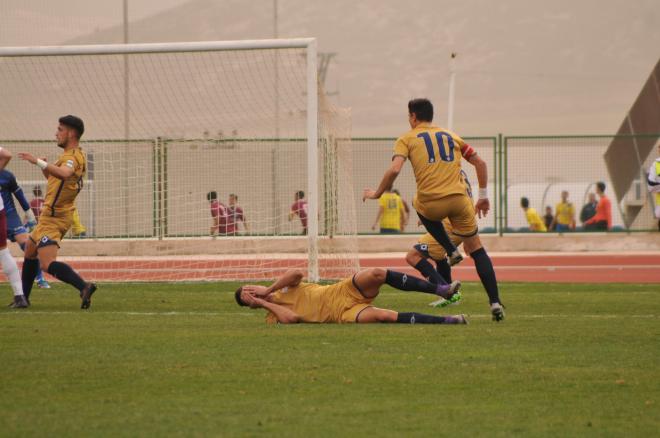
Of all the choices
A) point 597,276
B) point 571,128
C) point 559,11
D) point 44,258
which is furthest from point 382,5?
point 44,258

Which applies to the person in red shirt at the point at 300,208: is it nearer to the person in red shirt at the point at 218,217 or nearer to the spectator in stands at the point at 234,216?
the spectator in stands at the point at 234,216

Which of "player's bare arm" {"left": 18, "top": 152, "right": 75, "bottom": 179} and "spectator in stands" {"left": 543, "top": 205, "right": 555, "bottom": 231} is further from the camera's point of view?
"spectator in stands" {"left": 543, "top": 205, "right": 555, "bottom": 231}

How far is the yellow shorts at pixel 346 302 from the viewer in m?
10.4

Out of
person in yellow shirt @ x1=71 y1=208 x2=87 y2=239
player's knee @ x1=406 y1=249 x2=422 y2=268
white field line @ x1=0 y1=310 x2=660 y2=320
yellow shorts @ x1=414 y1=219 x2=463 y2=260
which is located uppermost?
person in yellow shirt @ x1=71 y1=208 x2=87 y2=239

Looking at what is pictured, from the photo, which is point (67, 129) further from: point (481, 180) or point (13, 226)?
point (481, 180)

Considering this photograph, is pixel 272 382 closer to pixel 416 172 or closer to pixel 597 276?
pixel 416 172

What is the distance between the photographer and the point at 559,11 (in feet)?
359

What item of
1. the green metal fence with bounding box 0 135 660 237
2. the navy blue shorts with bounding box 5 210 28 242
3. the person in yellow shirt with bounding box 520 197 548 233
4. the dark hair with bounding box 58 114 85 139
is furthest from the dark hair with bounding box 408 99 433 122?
the person in yellow shirt with bounding box 520 197 548 233

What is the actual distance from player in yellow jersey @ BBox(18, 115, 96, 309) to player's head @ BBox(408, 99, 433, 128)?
370 cm

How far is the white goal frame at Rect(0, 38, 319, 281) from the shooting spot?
54.2ft

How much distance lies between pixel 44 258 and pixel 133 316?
1347 mm

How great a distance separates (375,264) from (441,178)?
12593 mm

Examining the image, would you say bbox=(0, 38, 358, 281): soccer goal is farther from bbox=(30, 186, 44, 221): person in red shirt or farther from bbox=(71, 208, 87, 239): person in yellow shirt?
bbox=(30, 186, 44, 221): person in red shirt

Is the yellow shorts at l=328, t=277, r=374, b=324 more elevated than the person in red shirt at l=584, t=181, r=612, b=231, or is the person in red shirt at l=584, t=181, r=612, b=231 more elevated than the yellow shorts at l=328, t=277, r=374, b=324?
the person in red shirt at l=584, t=181, r=612, b=231
